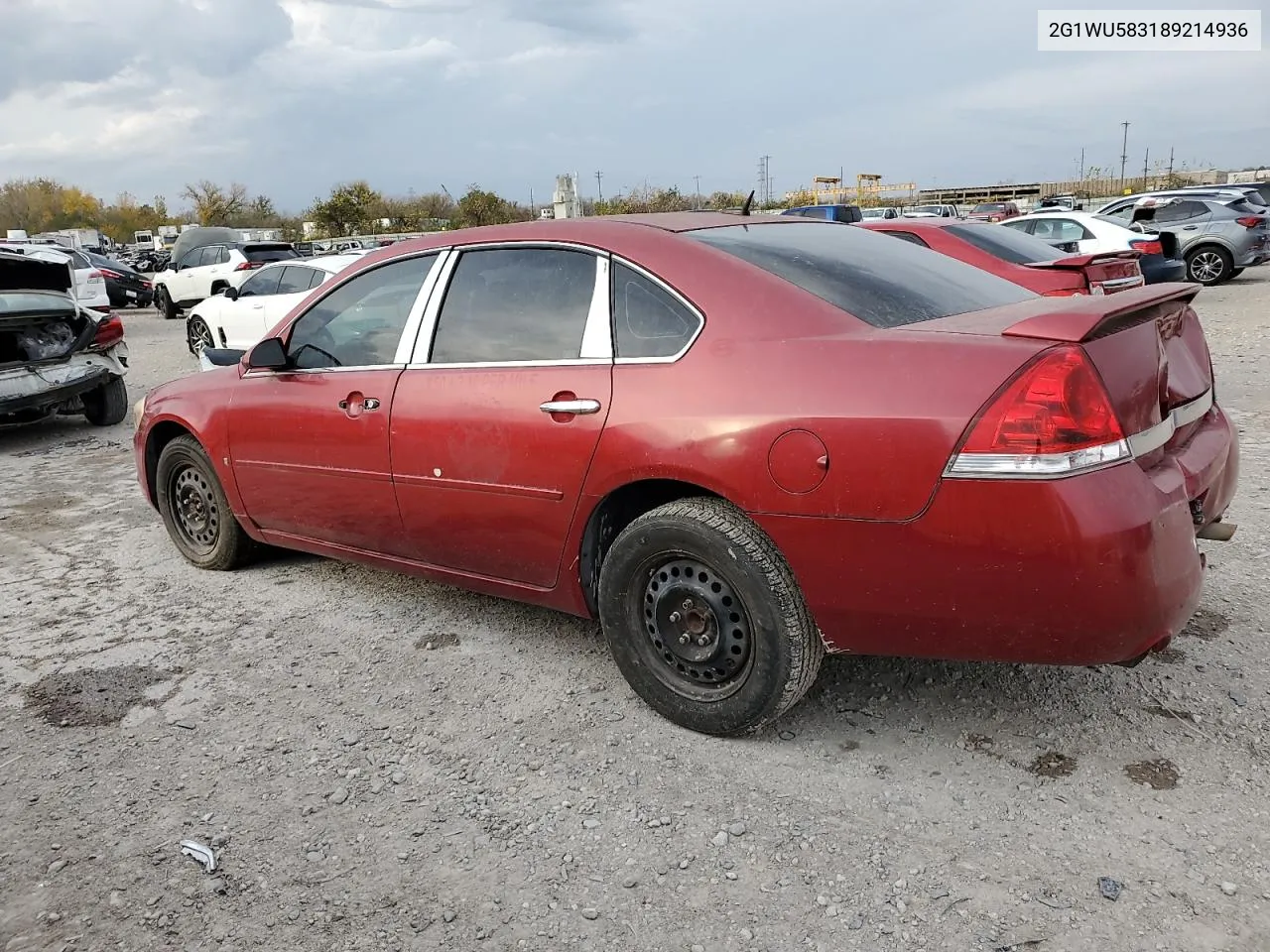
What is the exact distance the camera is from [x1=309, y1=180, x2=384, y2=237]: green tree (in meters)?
50.2

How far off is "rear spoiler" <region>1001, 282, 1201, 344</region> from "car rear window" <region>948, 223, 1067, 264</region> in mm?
5212

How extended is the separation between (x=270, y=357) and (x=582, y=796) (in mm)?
2386

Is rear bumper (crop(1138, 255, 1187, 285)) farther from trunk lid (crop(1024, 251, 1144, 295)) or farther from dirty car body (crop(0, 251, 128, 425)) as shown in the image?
dirty car body (crop(0, 251, 128, 425))

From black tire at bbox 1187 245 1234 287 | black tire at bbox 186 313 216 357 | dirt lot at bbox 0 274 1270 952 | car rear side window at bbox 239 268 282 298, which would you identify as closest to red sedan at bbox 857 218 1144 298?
dirt lot at bbox 0 274 1270 952

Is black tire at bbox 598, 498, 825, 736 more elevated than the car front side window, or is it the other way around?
the car front side window

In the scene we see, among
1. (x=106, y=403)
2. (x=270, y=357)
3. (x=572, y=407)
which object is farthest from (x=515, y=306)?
(x=106, y=403)

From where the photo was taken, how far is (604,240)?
330 cm

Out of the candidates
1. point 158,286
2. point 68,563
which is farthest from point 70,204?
point 68,563

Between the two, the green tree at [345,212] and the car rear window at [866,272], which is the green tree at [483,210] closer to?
the green tree at [345,212]

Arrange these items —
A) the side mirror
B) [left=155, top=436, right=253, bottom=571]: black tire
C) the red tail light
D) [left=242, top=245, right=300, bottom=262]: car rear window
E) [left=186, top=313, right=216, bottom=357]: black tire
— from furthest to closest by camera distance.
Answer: [left=242, top=245, right=300, bottom=262]: car rear window → [left=186, top=313, right=216, bottom=357]: black tire → the red tail light → [left=155, top=436, right=253, bottom=571]: black tire → the side mirror

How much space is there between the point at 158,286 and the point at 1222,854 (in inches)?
944

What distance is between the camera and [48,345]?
867 centimetres

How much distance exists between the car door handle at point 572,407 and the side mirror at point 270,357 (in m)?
1.51

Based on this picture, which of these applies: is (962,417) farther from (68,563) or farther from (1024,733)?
(68,563)
